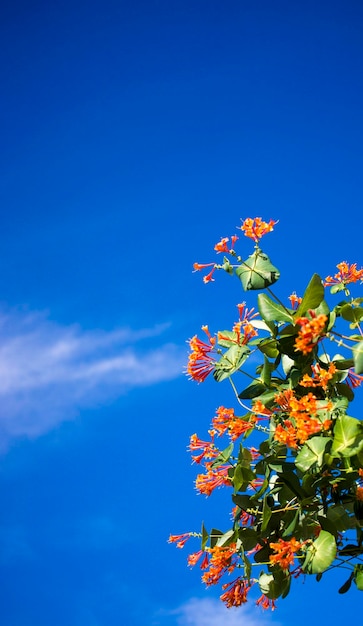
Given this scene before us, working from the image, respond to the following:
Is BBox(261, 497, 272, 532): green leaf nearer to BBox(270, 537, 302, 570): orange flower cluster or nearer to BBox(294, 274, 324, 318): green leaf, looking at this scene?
BBox(270, 537, 302, 570): orange flower cluster

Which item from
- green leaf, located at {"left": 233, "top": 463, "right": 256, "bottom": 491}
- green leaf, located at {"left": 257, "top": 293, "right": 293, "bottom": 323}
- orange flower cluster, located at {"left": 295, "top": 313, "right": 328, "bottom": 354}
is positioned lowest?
green leaf, located at {"left": 233, "top": 463, "right": 256, "bottom": 491}

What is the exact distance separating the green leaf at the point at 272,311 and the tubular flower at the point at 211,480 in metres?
0.72

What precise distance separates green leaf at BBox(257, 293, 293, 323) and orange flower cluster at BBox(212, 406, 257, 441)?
1.43ft

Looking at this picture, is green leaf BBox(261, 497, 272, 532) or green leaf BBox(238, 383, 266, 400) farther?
green leaf BBox(238, 383, 266, 400)

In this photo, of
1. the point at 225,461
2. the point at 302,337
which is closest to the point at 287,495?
the point at 225,461

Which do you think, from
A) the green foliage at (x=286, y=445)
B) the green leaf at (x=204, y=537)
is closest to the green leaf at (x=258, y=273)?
the green foliage at (x=286, y=445)

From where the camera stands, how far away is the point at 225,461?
285cm

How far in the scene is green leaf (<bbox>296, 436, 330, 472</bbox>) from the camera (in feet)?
7.95

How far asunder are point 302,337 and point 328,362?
39 cm

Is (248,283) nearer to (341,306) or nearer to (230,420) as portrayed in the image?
(341,306)

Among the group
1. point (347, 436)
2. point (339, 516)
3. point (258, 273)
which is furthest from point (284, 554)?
point (258, 273)

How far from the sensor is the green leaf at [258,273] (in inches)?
98.9

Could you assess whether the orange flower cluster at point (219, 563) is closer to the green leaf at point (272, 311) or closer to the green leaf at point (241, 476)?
the green leaf at point (241, 476)

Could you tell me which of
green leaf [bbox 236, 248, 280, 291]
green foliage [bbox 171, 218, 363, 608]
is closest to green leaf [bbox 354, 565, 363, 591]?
green foliage [bbox 171, 218, 363, 608]
